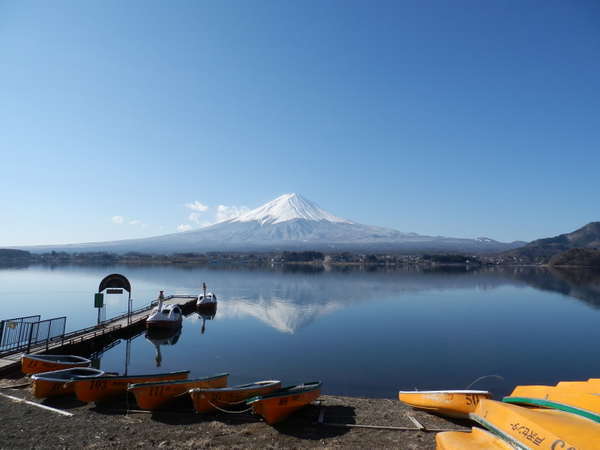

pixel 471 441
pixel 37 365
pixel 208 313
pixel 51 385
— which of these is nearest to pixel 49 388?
pixel 51 385

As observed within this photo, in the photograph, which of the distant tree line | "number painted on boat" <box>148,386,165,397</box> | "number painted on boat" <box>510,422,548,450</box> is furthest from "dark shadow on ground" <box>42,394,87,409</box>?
the distant tree line

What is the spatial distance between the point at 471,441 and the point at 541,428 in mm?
1325

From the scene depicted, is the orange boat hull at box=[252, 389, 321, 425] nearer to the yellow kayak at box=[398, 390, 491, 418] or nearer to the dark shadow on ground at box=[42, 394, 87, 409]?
the yellow kayak at box=[398, 390, 491, 418]

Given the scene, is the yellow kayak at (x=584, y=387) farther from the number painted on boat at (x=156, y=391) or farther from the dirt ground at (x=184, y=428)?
the number painted on boat at (x=156, y=391)

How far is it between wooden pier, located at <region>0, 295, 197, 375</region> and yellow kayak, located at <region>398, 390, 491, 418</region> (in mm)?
13572

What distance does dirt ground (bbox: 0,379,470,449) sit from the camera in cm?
891

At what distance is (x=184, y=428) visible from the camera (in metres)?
9.72

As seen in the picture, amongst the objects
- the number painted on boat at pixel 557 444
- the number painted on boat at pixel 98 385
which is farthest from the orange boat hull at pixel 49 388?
the number painted on boat at pixel 557 444

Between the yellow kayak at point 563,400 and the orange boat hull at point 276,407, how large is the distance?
18.1 ft

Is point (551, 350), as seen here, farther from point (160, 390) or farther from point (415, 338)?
point (160, 390)

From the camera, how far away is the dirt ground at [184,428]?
891 cm

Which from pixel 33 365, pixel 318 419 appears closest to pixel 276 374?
pixel 318 419

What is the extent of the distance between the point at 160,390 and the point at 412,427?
21.6 ft

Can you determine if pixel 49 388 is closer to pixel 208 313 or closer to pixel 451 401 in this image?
pixel 451 401
